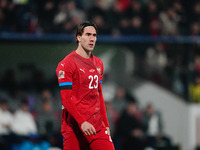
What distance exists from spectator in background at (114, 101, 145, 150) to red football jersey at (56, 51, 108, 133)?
20.5 ft

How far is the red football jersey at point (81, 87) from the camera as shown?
15.5 ft

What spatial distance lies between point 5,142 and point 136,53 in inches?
215

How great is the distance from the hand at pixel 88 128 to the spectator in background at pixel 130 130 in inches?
257

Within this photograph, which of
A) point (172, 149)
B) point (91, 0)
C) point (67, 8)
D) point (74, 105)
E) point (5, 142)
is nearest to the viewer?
point (74, 105)

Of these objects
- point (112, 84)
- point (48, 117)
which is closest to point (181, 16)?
point (112, 84)

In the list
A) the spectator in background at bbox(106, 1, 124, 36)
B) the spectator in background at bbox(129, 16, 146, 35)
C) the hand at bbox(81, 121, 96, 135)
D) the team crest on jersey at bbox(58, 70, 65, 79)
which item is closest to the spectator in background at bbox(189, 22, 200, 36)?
the spectator in background at bbox(129, 16, 146, 35)

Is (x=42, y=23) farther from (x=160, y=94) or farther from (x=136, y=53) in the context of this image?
(x=160, y=94)

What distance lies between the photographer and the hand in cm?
457

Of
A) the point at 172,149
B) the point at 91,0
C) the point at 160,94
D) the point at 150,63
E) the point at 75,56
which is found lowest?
the point at 172,149

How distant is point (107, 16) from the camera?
43.4 feet

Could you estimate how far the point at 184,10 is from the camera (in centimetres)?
1430

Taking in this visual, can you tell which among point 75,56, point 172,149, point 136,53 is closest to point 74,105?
point 75,56

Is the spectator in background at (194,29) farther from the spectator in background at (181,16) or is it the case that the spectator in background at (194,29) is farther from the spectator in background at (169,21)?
the spectator in background at (169,21)

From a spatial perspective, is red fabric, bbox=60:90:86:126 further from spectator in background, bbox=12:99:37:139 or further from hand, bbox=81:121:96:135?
spectator in background, bbox=12:99:37:139
